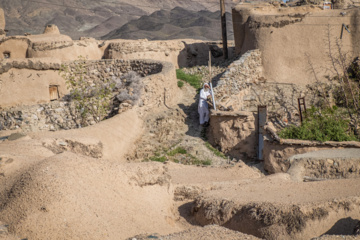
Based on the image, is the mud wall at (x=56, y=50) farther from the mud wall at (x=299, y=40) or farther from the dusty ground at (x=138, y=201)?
the dusty ground at (x=138, y=201)

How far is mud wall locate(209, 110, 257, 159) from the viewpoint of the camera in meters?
11.8

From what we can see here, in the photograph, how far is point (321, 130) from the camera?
1097cm

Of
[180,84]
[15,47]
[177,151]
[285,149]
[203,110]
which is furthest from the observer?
[15,47]

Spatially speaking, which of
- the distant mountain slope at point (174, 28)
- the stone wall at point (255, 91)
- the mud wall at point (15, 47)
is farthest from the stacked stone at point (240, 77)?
the distant mountain slope at point (174, 28)

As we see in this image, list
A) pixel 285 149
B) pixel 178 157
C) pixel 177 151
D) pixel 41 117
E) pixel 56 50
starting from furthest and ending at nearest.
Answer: pixel 56 50 → pixel 41 117 → pixel 177 151 → pixel 178 157 → pixel 285 149

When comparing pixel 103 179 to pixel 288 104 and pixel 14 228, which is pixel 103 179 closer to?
pixel 14 228

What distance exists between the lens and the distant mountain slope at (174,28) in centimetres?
3694

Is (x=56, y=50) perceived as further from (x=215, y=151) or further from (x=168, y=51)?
(x=215, y=151)

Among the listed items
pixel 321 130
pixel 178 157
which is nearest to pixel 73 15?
pixel 178 157

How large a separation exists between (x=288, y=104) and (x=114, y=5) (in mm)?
44919

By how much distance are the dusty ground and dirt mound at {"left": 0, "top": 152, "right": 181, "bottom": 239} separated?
0.4 inches

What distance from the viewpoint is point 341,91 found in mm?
14039

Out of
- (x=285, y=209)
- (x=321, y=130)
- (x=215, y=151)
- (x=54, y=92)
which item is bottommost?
(x=215, y=151)

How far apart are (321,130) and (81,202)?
23.4 ft
